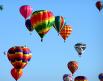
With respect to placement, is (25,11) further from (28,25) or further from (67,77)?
(67,77)

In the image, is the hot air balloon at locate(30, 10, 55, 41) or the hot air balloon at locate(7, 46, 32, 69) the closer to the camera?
the hot air balloon at locate(30, 10, 55, 41)

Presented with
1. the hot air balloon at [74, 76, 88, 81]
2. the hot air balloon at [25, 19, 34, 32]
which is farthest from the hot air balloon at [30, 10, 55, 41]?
the hot air balloon at [74, 76, 88, 81]

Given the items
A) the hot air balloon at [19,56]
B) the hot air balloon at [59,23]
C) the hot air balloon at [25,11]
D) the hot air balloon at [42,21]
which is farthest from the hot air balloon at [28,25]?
the hot air balloon at [42,21]

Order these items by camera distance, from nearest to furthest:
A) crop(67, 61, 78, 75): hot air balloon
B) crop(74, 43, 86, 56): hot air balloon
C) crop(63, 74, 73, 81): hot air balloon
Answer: crop(67, 61, 78, 75): hot air balloon → crop(74, 43, 86, 56): hot air balloon → crop(63, 74, 73, 81): hot air balloon

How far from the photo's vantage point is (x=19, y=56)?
77.4 meters

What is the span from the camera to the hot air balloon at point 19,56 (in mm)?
77688

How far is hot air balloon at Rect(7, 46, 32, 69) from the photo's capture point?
77.7 meters

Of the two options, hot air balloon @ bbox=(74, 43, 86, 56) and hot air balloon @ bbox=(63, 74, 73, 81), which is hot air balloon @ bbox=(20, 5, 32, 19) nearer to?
hot air balloon @ bbox=(74, 43, 86, 56)

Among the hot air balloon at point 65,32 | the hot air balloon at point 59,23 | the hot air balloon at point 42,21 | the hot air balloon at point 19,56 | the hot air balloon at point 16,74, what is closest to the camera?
the hot air balloon at point 42,21

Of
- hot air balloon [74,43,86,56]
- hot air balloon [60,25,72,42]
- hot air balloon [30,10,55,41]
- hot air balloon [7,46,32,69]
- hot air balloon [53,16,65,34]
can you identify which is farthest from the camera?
hot air balloon [74,43,86,56]

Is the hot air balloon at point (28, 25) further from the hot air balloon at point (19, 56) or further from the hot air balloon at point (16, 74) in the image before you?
the hot air balloon at point (19, 56)

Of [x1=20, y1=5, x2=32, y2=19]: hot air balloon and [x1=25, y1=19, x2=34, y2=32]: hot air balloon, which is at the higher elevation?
[x1=20, y1=5, x2=32, y2=19]: hot air balloon

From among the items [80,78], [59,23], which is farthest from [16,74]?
[80,78]

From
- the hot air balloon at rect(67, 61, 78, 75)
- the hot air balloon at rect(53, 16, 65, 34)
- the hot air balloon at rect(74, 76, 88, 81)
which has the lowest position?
the hot air balloon at rect(74, 76, 88, 81)
